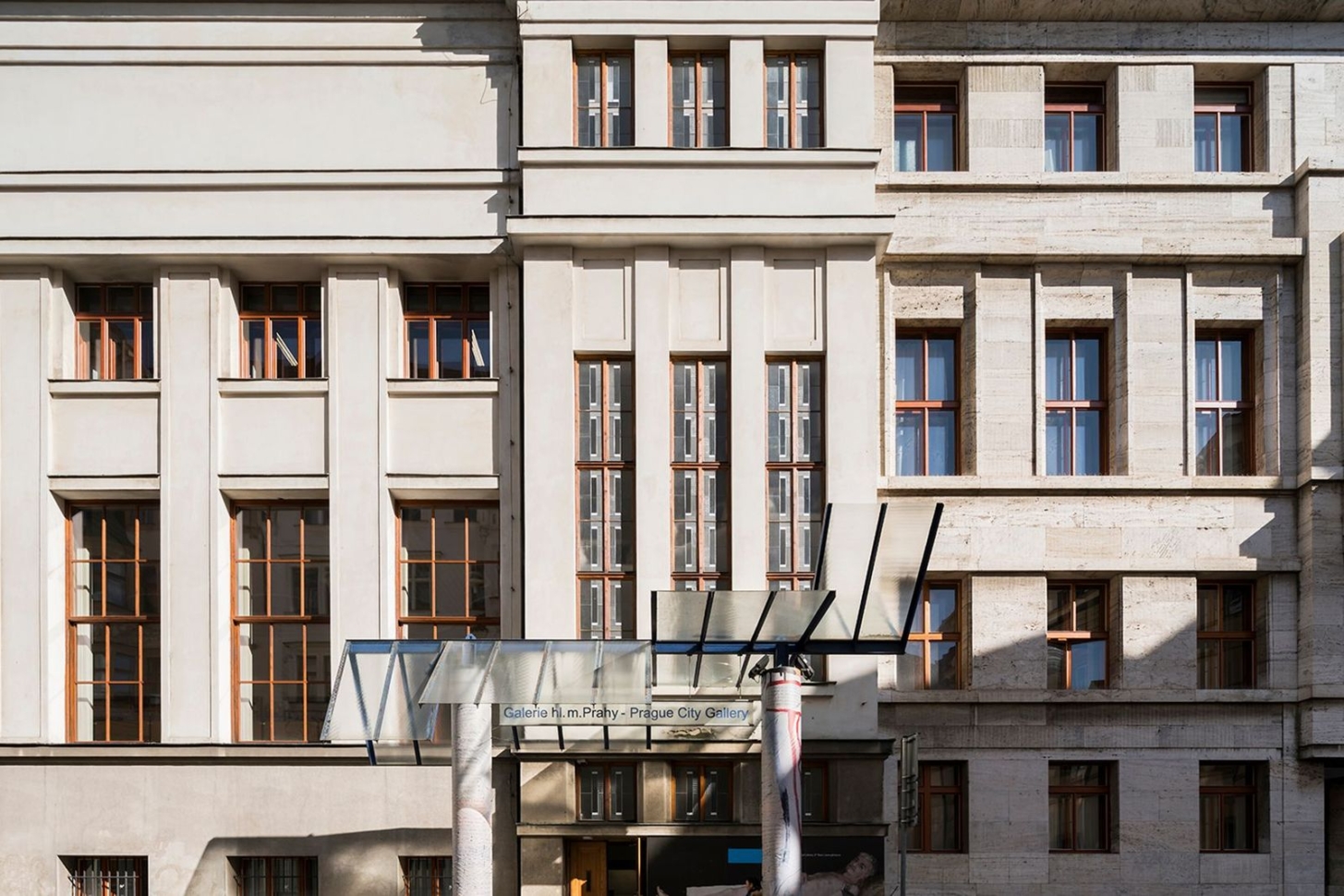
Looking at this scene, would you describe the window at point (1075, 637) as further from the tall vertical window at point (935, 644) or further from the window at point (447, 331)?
the window at point (447, 331)

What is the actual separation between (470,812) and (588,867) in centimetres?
314

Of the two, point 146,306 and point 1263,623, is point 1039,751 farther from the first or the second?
point 146,306

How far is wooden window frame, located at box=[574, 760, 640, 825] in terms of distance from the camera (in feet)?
Answer: 61.0

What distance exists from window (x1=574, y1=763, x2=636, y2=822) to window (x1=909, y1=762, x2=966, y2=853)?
420 centimetres

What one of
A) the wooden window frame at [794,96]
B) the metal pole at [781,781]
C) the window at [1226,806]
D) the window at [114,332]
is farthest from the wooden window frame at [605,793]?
the wooden window frame at [794,96]

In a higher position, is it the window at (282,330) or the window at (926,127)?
the window at (926,127)

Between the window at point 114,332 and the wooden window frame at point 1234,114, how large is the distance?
15912 mm

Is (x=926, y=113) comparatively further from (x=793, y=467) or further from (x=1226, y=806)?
(x=1226, y=806)

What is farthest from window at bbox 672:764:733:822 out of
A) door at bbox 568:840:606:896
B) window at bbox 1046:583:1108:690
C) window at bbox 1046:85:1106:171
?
window at bbox 1046:85:1106:171

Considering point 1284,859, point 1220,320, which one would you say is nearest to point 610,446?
point 1220,320

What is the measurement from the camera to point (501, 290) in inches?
780

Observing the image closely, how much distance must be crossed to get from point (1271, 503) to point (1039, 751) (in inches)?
194

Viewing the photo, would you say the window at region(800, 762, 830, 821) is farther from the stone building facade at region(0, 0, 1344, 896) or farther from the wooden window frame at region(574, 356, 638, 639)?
the wooden window frame at region(574, 356, 638, 639)

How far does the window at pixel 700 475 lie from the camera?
19062 millimetres
